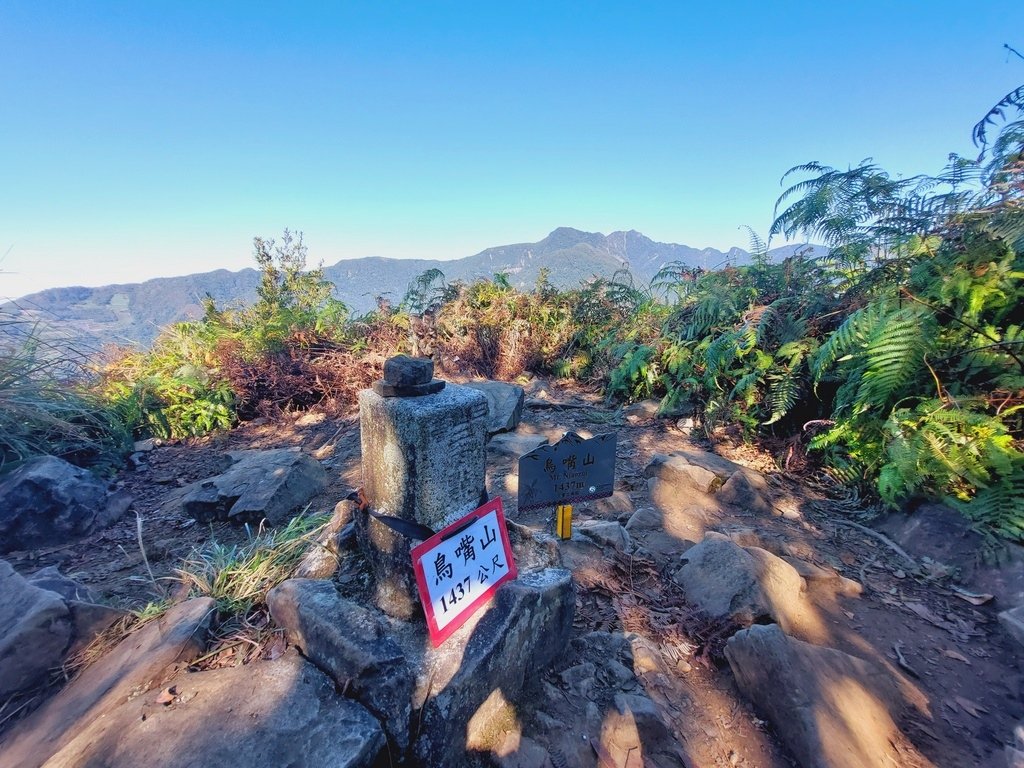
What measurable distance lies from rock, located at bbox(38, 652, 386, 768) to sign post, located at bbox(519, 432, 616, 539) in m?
1.19

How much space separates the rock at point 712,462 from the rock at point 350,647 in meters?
3.19

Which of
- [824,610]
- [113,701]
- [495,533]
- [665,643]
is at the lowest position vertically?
[824,610]

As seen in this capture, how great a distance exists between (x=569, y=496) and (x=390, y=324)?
5.85 meters

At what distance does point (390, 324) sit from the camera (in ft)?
24.7

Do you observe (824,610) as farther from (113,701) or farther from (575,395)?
(575,395)

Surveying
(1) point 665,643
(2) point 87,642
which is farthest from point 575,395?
(2) point 87,642

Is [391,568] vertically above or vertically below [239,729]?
above

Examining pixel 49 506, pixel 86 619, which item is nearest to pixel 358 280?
pixel 49 506

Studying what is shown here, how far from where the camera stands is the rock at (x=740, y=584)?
2.30 meters

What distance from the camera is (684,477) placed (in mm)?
3867

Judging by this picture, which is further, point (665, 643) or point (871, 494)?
point (871, 494)

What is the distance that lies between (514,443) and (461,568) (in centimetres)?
314

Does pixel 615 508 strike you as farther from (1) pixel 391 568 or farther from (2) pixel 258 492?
(2) pixel 258 492

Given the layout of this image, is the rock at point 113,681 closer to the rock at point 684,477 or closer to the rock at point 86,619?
the rock at point 86,619
